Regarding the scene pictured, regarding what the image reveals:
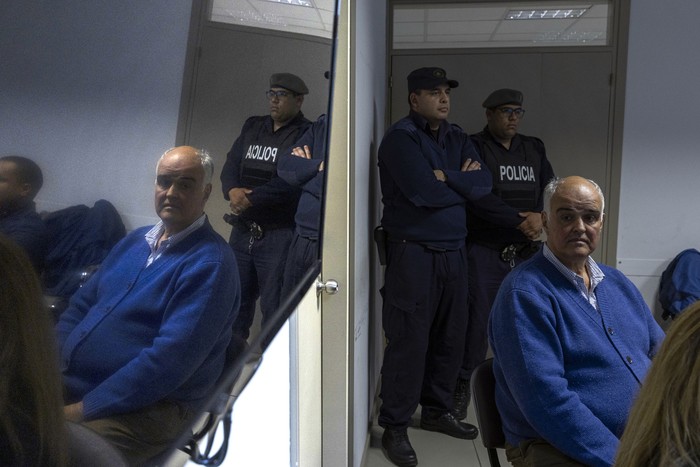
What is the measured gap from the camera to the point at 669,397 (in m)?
1.01

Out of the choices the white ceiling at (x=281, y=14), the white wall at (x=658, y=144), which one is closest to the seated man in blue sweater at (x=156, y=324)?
the white ceiling at (x=281, y=14)

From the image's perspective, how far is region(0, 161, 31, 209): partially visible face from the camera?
0.30 meters

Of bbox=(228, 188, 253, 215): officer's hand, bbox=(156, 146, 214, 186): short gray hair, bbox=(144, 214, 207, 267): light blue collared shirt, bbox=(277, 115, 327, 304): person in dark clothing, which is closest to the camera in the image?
bbox=(144, 214, 207, 267): light blue collared shirt

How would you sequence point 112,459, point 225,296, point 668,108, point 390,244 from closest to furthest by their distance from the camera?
point 112,459
point 225,296
point 390,244
point 668,108

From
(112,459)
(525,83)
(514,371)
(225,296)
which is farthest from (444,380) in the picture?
(112,459)

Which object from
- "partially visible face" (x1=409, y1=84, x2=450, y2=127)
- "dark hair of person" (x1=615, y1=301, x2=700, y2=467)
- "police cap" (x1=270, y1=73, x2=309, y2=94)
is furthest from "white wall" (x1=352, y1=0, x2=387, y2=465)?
"dark hair of person" (x1=615, y1=301, x2=700, y2=467)

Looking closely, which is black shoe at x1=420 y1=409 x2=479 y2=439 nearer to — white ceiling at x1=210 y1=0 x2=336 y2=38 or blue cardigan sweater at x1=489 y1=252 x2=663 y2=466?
blue cardigan sweater at x1=489 y1=252 x2=663 y2=466

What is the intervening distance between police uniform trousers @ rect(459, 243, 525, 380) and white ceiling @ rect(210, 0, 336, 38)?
2246mm

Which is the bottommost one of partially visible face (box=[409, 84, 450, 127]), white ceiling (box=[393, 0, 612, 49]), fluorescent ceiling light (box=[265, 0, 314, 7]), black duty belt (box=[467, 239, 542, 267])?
black duty belt (box=[467, 239, 542, 267])

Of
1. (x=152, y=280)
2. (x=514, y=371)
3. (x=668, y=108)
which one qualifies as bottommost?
(x=514, y=371)

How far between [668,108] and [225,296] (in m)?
3.87

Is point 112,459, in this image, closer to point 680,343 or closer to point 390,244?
point 680,343

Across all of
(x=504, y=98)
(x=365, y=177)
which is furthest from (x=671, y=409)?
(x=504, y=98)

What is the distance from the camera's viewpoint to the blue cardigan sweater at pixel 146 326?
0.39 m
